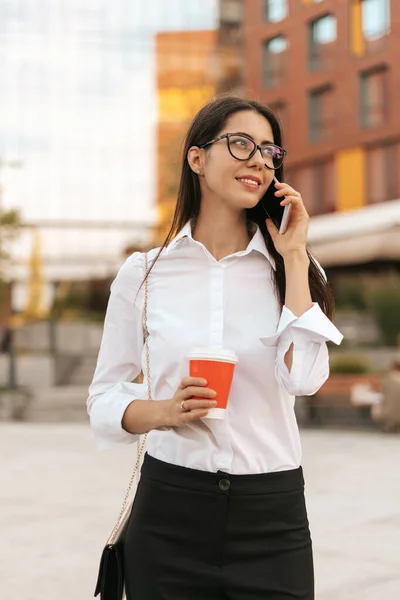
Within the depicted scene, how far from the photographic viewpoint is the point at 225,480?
215 centimetres

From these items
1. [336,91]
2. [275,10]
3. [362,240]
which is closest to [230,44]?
[275,10]

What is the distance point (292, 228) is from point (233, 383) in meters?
0.39

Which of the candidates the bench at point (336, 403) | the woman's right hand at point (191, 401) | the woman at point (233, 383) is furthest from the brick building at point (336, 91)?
the woman's right hand at point (191, 401)

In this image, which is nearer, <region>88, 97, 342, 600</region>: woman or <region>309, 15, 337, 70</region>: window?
<region>88, 97, 342, 600</region>: woman

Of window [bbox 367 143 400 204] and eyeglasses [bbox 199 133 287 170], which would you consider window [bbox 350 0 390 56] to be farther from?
eyeglasses [bbox 199 133 287 170]

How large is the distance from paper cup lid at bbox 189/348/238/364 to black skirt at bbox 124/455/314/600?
31 cm

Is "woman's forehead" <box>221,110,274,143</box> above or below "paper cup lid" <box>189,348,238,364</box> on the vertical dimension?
above

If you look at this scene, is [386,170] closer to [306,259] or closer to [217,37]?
[217,37]

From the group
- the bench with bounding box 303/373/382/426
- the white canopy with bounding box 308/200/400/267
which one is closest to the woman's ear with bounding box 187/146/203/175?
the bench with bounding box 303/373/382/426

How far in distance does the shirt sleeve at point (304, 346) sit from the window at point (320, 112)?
108ft

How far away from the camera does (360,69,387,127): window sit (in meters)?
32.2

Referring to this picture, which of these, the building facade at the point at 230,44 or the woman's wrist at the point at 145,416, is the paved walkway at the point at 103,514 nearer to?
the woman's wrist at the point at 145,416

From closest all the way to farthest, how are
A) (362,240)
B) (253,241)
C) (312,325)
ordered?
1. (312,325)
2. (253,241)
3. (362,240)

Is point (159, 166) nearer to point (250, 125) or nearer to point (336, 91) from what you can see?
point (336, 91)
